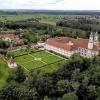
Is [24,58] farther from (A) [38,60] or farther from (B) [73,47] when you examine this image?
(B) [73,47]

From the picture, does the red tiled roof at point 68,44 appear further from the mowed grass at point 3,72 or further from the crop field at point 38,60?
the mowed grass at point 3,72

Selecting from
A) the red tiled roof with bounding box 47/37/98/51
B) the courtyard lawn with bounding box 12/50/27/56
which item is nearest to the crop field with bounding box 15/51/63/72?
the courtyard lawn with bounding box 12/50/27/56

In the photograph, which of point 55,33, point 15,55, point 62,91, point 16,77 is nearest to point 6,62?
point 15,55

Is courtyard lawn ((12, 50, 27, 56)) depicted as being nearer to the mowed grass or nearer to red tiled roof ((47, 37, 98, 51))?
the mowed grass

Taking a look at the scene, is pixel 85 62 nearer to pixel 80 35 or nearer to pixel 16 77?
pixel 16 77

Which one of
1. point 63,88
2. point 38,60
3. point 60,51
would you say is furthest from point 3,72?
point 60,51
